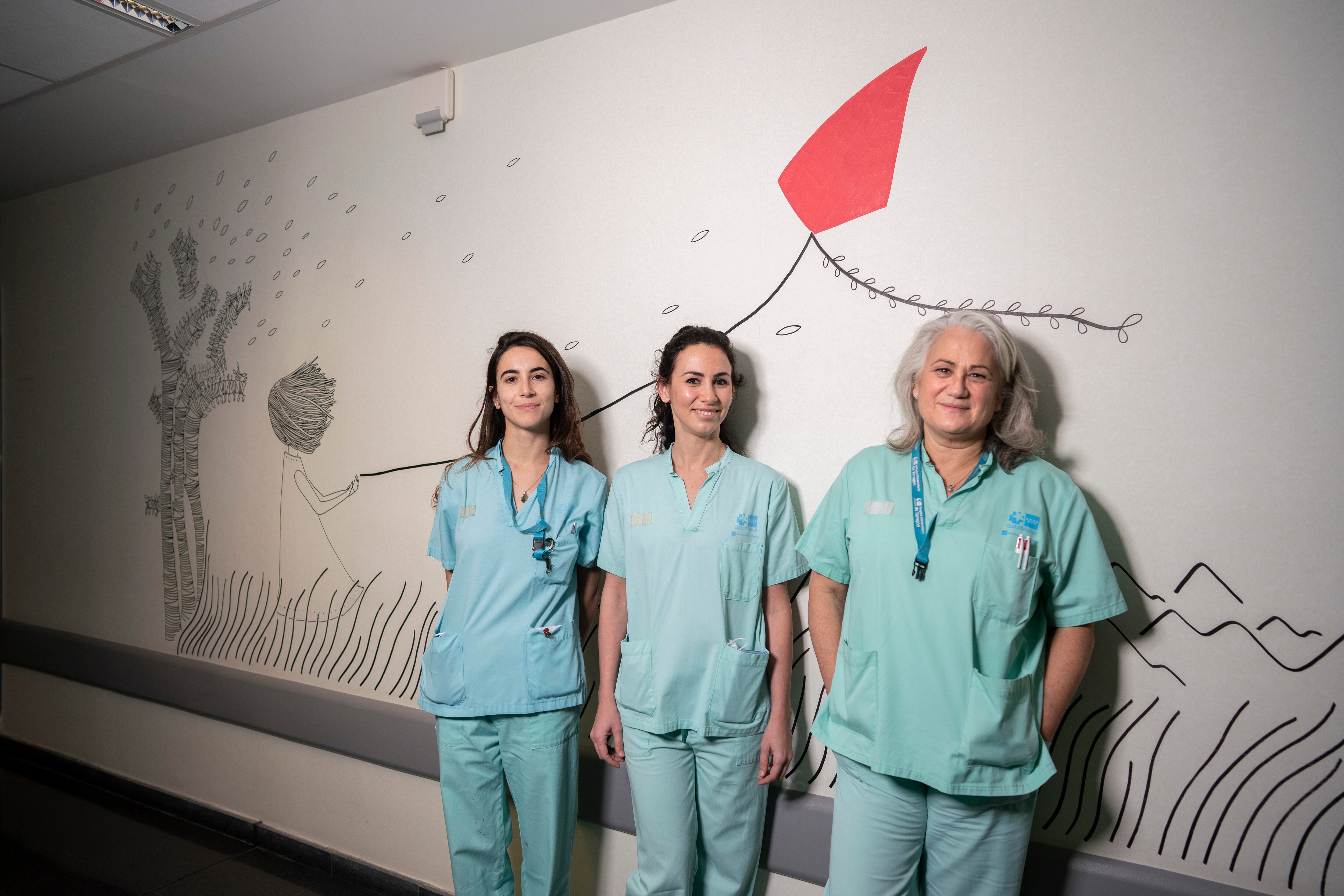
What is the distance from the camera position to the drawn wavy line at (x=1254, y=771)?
1.51 m

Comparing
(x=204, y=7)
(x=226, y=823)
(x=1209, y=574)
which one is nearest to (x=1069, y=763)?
(x=1209, y=574)

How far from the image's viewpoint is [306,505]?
2.97 metres

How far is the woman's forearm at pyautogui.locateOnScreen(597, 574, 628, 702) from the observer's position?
1.96m

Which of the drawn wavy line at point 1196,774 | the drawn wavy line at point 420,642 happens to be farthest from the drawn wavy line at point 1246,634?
the drawn wavy line at point 420,642

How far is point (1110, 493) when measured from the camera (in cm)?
168

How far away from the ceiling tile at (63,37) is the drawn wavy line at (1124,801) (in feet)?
11.2

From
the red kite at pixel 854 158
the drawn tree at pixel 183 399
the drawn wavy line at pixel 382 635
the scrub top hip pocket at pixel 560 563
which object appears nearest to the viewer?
the red kite at pixel 854 158

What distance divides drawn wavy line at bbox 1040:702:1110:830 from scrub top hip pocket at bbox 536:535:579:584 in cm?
124

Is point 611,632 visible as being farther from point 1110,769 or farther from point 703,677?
point 1110,769

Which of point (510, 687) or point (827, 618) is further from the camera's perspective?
point (510, 687)

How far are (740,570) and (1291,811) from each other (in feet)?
3.98

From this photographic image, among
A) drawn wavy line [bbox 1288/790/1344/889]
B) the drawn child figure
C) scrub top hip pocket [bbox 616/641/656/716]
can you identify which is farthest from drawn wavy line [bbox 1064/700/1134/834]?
the drawn child figure

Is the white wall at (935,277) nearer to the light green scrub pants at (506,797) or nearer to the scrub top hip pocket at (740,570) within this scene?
the scrub top hip pocket at (740,570)

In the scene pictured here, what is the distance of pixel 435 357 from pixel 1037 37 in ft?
6.57
